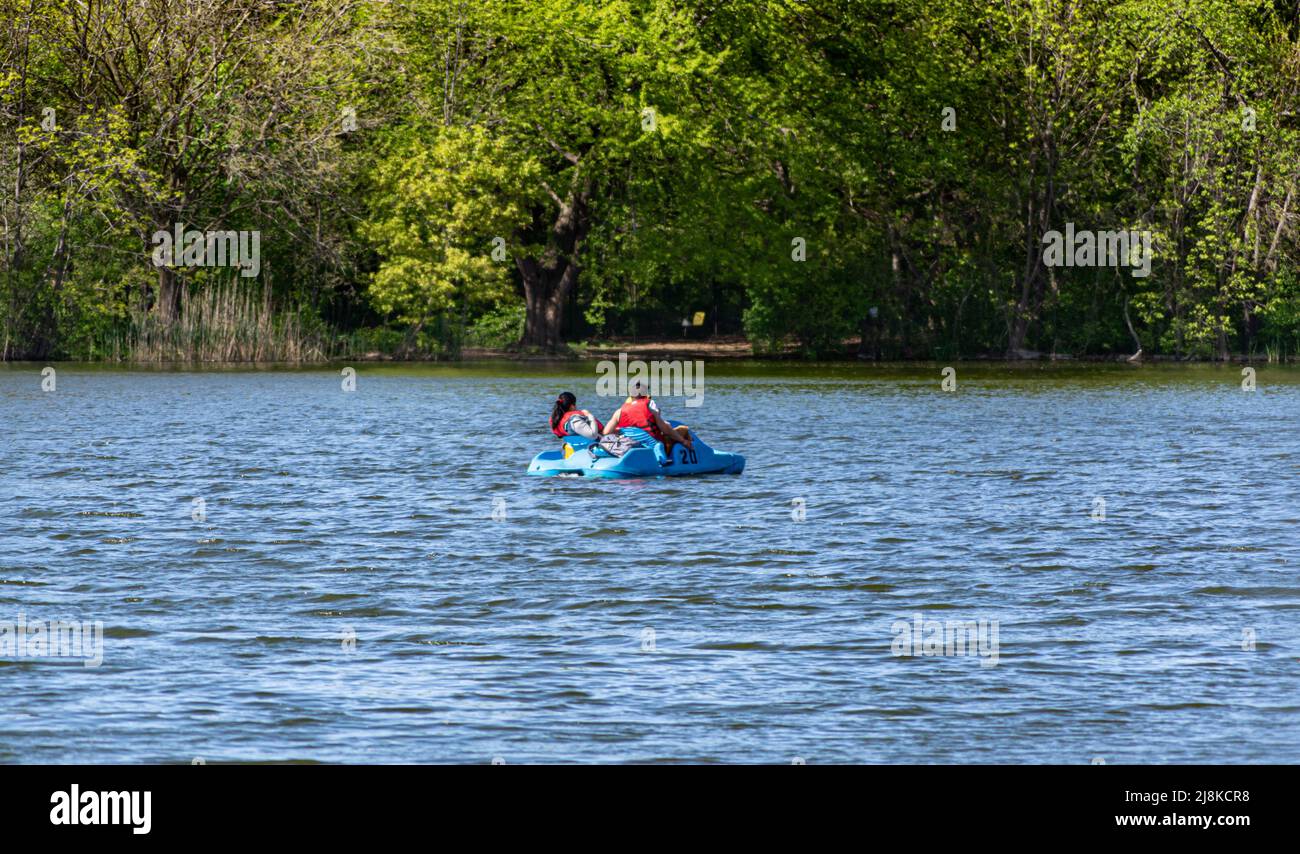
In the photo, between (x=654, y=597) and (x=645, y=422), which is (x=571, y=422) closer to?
(x=645, y=422)

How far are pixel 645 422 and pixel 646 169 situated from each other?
40902mm

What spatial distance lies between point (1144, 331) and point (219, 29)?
31301 mm

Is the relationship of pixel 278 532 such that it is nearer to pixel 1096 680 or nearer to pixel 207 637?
pixel 207 637

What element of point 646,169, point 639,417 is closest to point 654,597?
point 639,417

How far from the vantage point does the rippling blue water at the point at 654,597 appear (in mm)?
11812

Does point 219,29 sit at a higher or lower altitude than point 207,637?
higher

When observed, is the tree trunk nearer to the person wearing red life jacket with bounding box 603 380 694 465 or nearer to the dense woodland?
the dense woodland

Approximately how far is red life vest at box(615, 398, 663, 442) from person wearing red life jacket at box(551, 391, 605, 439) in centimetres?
50

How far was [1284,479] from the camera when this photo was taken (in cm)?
2692

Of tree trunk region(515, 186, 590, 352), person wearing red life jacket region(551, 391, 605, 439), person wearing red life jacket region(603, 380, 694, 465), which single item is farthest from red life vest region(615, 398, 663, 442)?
tree trunk region(515, 186, 590, 352)

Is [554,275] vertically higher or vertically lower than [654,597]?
higher

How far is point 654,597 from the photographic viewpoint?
16766mm

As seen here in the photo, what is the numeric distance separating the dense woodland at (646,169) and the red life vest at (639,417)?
109 feet
